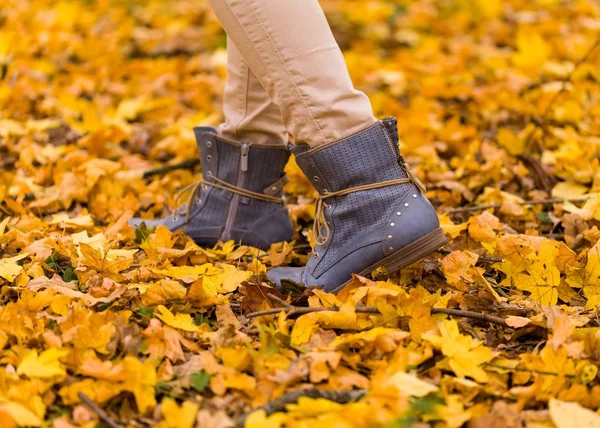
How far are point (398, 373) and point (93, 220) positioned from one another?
1260mm

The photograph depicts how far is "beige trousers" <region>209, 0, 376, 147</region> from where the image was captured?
5.29 ft

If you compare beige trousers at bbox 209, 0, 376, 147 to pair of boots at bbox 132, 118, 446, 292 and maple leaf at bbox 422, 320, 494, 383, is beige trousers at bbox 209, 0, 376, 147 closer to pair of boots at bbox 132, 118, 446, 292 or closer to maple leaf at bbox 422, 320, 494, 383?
pair of boots at bbox 132, 118, 446, 292

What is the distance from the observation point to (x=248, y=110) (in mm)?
2061

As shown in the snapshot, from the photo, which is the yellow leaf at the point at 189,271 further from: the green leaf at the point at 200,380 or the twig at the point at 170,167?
the twig at the point at 170,167

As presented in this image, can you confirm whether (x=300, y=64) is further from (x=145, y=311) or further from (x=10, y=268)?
(x=10, y=268)

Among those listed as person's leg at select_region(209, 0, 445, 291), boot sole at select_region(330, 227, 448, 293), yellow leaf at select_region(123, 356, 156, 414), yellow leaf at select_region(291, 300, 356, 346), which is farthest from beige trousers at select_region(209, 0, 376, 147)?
yellow leaf at select_region(123, 356, 156, 414)

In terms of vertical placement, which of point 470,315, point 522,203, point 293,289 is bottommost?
point 522,203

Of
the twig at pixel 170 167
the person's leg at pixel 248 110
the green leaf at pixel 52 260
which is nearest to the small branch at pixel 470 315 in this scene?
the person's leg at pixel 248 110

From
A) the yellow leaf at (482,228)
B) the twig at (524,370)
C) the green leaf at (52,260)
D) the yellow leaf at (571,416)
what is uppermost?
the green leaf at (52,260)

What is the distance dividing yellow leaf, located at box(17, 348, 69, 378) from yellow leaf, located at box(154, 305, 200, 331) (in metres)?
0.23

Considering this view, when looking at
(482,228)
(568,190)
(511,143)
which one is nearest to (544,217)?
(568,190)

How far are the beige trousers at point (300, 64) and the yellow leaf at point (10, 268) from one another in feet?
2.42

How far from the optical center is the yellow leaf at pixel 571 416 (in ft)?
4.16

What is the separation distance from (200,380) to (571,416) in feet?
2.18
